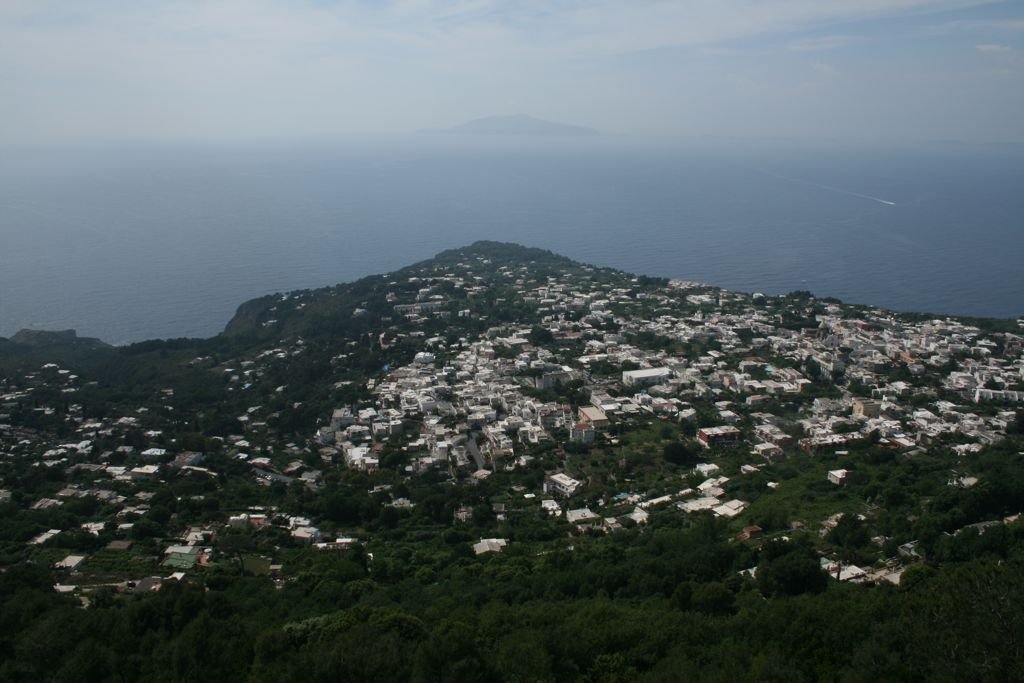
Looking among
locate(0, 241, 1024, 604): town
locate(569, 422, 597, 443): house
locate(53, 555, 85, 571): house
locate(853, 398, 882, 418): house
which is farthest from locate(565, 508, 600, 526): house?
locate(53, 555, 85, 571): house

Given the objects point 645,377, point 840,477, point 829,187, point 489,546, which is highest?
point 829,187

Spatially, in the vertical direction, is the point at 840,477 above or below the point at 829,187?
below

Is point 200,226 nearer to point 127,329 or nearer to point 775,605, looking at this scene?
point 127,329

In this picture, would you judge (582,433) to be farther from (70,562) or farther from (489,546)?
(70,562)

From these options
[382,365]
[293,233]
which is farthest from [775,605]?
[293,233]

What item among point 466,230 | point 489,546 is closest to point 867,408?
point 489,546

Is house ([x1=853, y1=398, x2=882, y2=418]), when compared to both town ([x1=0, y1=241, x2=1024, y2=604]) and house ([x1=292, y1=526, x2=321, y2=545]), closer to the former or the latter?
town ([x1=0, y1=241, x2=1024, y2=604])
